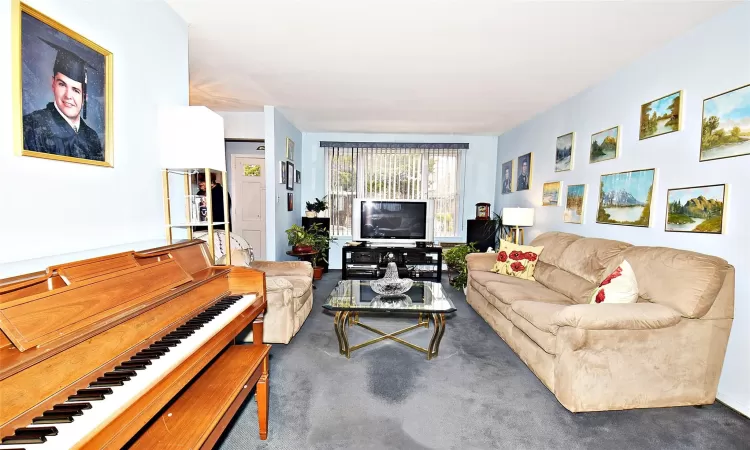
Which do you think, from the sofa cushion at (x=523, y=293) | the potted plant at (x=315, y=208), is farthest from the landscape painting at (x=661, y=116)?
the potted plant at (x=315, y=208)

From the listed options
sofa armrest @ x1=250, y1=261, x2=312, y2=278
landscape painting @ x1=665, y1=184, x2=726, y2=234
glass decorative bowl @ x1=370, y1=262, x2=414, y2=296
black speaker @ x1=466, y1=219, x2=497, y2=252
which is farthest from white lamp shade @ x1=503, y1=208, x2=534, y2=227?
sofa armrest @ x1=250, y1=261, x2=312, y2=278

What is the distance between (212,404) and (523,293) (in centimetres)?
246

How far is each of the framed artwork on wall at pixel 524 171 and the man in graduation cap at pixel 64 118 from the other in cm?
457

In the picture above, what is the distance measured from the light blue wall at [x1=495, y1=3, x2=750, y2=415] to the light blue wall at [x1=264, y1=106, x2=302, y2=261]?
352 centimetres

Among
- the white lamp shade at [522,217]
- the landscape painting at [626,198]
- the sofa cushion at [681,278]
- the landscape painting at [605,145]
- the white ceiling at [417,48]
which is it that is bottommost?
the sofa cushion at [681,278]

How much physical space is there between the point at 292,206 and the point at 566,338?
13.4 feet

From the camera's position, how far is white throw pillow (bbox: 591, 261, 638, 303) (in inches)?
80.0

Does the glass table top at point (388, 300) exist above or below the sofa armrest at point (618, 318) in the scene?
below

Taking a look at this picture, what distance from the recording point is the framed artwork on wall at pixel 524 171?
4.45 metres

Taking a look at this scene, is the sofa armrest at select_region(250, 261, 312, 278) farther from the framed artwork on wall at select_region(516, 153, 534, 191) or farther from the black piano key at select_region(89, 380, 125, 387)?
the framed artwork on wall at select_region(516, 153, 534, 191)

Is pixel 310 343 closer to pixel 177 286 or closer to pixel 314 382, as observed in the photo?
pixel 314 382

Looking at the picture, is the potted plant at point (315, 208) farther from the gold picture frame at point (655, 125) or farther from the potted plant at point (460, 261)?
the gold picture frame at point (655, 125)

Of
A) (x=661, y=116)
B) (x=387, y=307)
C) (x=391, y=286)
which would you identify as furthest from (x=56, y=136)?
(x=661, y=116)

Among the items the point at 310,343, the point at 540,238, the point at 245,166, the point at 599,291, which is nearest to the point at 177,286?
the point at 310,343
